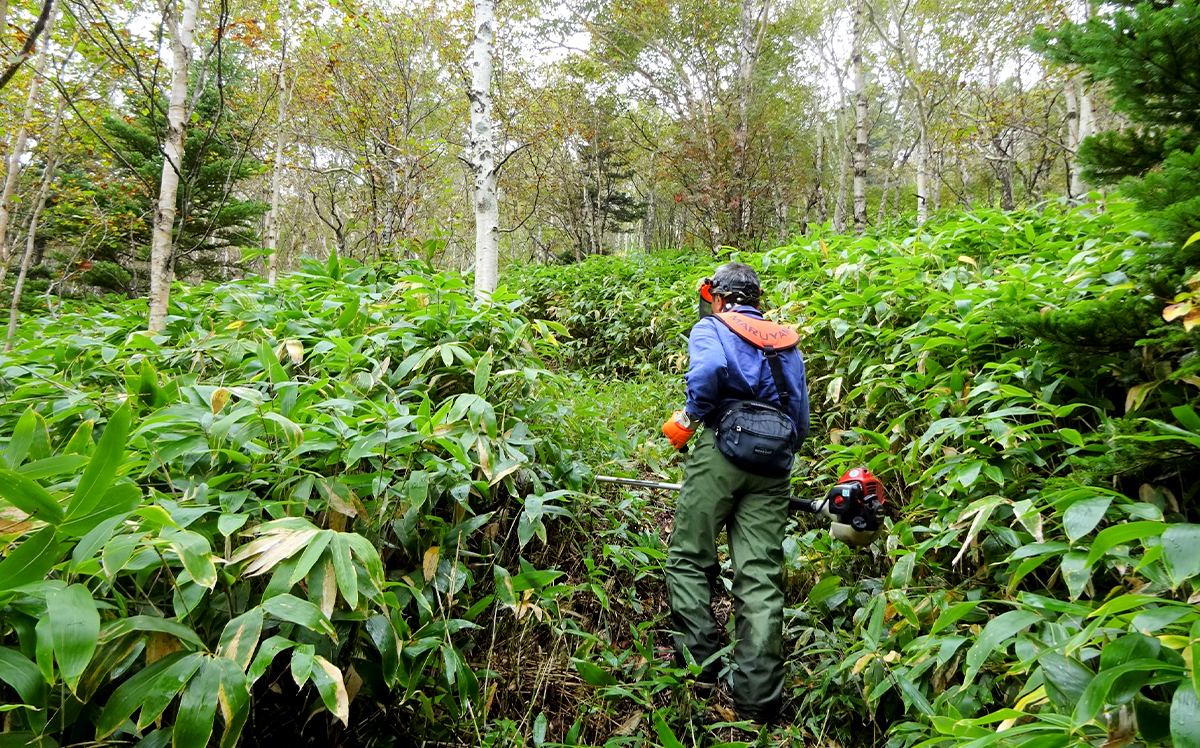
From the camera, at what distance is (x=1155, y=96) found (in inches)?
75.1

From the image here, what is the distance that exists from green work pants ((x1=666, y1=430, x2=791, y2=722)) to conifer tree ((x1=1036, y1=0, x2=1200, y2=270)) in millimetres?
1848

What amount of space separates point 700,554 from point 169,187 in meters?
4.18

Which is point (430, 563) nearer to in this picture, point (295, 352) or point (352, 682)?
point (352, 682)

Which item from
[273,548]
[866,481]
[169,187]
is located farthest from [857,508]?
[169,187]

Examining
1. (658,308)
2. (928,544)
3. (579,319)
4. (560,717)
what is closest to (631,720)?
(560,717)

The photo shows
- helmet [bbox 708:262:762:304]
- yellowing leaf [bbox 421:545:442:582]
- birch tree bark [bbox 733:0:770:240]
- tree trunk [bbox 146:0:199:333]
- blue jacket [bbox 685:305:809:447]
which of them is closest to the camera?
yellowing leaf [bbox 421:545:442:582]

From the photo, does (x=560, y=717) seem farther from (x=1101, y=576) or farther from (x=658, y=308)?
(x=658, y=308)

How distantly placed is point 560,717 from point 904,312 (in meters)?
3.31

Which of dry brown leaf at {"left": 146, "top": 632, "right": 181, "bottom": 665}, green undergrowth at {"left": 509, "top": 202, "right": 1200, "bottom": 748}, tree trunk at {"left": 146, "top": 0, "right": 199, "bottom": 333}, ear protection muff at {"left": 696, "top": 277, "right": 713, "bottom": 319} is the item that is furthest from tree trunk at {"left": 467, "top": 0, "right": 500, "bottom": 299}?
dry brown leaf at {"left": 146, "top": 632, "right": 181, "bottom": 665}

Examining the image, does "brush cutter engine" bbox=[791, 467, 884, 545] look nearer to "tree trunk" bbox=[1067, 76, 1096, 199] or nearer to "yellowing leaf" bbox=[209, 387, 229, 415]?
"yellowing leaf" bbox=[209, 387, 229, 415]

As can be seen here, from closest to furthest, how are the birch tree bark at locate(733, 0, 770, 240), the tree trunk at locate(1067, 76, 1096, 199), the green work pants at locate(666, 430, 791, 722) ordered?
the green work pants at locate(666, 430, 791, 722) → the tree trunk at locate(1067, 76, 1096, 199) → the birch tree bark at locate(733, 0, 770, 240)

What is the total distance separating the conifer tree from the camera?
5.74 ft

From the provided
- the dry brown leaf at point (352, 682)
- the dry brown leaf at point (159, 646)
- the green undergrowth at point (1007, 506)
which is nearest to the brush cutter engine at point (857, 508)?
the green undergrowth at point (1007, 506)

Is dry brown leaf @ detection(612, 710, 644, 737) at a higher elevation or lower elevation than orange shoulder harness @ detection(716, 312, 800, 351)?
lower
